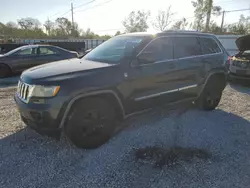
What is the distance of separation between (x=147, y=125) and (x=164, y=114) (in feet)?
2.43

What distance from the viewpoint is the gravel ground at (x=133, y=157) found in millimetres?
2463

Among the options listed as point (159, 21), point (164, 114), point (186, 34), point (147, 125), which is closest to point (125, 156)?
point (147, 125)

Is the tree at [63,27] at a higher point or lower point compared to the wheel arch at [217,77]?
higher

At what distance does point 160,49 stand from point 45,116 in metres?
2.26

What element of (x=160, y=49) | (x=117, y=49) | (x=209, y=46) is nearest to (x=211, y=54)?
(x=209, y=46)

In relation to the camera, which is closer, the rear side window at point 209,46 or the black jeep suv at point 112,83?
the black jeep suv at point 112,83

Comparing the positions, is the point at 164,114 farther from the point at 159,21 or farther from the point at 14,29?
the point at 14,29

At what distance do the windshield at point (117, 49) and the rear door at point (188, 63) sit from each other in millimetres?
878

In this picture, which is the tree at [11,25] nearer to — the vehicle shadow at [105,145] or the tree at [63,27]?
the tree at [63,27]

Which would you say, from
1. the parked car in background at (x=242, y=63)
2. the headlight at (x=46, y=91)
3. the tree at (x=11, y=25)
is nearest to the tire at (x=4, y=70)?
the headlight at (x=46, y=91)

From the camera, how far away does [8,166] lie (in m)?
Answer: 2.72

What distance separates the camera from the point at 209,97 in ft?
15.8

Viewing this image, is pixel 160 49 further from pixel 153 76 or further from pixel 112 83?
pixel 112 83

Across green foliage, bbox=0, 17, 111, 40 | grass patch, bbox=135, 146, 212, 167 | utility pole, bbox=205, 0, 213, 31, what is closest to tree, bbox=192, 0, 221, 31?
utility pole, bbox=205, 0, 213, 31
